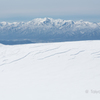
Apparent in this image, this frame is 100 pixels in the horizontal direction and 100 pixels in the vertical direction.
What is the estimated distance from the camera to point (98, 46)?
14414 mm

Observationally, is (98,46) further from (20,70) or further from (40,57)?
(20,70)

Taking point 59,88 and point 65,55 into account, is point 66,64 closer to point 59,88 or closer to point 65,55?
point 65,55

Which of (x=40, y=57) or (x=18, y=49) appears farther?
(x=18, y=49)

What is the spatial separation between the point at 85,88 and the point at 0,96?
4778 millimetres

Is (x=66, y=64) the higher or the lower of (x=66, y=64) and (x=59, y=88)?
the higher

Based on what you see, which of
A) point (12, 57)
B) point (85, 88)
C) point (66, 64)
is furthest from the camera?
point (12, 57)

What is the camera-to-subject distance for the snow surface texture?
989cm

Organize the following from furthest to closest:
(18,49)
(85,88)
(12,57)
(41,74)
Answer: (18,49)
(12,57)
(41,74)
(85,88)

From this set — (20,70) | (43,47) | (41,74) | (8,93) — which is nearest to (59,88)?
(41,74)

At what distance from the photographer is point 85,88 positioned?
32.6 feet

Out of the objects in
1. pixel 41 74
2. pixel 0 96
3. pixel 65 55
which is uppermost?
pixel 65 55

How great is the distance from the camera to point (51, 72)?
40.0ft

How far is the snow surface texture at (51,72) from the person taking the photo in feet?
32.4

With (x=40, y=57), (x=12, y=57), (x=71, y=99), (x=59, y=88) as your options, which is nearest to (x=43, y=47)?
(x=40, y=57)
